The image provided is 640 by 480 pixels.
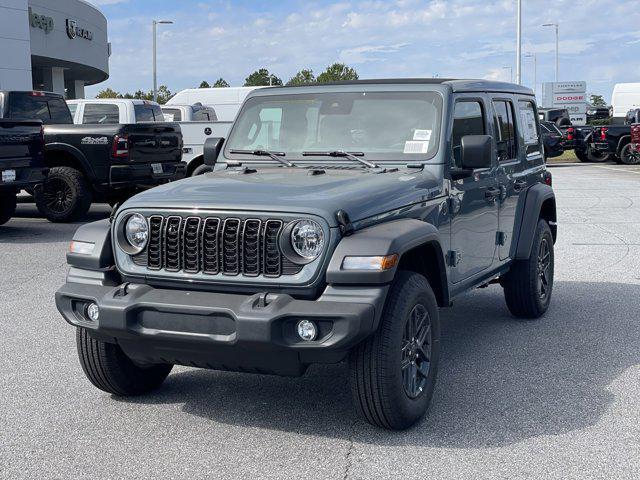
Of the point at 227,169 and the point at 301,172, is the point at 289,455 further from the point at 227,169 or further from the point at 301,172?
the point at 227,169

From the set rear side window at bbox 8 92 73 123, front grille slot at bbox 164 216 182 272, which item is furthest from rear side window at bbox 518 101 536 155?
rear side window at bbox 8 92 73 123

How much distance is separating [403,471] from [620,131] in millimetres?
29423

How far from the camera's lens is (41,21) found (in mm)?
40906

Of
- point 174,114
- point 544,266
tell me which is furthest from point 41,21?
point 544,266

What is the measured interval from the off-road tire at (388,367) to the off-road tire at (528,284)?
8.81 ft

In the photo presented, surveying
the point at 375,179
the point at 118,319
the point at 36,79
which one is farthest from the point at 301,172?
the point at 36,79

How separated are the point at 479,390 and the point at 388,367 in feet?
4.06

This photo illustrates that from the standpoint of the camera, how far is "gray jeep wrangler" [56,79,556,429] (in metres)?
4.49

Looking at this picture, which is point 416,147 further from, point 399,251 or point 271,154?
point 399,251

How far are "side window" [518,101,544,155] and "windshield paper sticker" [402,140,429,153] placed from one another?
202 centimetres

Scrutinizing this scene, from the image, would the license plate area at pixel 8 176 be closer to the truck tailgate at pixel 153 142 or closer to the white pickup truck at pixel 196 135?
the truck tailgate at pixel 153 142

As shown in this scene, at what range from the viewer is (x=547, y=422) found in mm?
5027

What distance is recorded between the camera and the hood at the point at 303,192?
4.69m

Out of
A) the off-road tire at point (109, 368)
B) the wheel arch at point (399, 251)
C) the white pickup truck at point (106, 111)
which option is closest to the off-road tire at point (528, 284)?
the wheel arch at point (399, 251)
